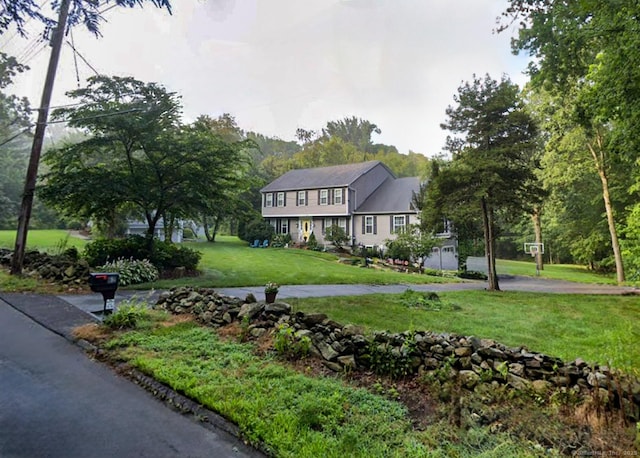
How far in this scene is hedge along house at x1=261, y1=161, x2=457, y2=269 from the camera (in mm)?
26078

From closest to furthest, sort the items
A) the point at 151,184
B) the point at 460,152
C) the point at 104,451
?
1. the point at 104,451
2. the point at 151,184
3. the point at 460,152

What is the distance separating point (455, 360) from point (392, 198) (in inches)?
955

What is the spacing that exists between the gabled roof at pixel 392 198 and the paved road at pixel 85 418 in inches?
898

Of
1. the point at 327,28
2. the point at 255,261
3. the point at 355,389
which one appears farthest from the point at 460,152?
the point at 355,389

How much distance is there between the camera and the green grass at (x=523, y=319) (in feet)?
16.6

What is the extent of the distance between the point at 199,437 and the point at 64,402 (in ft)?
5.24

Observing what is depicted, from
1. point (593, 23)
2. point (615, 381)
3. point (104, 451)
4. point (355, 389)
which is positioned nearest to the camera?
point (104, 451)

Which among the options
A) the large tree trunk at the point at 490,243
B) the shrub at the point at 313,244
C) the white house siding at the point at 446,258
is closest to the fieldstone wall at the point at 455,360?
the large tree trunk at the point at 490,243

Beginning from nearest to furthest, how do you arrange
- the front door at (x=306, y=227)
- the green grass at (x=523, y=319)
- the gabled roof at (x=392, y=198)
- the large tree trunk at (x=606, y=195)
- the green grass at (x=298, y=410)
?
1. the green grass at (x=298, y=410)
2. the green grass at (x=523, y=319)
3. the large tree trunk at (x=606, y=195)
4. the gabled roof at (x=392, y=198)
5. the front door at (x=306, y=227)

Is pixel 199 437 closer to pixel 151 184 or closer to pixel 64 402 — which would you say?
pixel 64 402

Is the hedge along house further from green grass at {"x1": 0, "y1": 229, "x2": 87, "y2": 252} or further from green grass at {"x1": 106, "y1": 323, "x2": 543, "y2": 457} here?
green grass at {"x1": 106, "y1": 323, "x2": 543, "y2": 457}

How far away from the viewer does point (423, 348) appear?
4047 mm

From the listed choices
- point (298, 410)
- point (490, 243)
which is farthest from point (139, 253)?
point (490, 243)

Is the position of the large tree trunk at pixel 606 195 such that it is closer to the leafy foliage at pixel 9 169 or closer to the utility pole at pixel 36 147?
the utility pole at pixel 36 147
